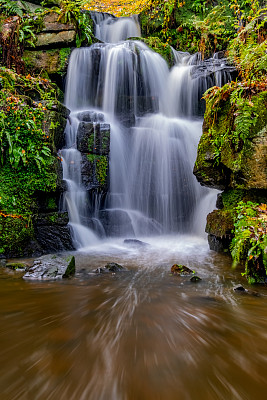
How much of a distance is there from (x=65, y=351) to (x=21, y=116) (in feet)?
17.2

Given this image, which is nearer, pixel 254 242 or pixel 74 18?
pixel 254 242

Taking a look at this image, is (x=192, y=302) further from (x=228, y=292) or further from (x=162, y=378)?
(x=162, y=378)

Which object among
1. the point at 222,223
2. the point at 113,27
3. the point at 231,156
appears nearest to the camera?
the point at 231,156

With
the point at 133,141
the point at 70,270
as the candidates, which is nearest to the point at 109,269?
the point at 70,270

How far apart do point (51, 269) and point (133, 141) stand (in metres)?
6.63

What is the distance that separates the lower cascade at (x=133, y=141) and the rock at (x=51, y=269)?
2139 mm

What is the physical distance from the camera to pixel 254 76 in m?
4.64

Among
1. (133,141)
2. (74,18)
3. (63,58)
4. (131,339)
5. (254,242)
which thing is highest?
(74,18)

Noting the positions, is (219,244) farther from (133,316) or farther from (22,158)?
(22,158)

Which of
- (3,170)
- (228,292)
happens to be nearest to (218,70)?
(3,170)

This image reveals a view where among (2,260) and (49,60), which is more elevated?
(49,60)

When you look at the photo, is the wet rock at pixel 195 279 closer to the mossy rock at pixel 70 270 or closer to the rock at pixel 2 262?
the mossy rock at pixel 70 270

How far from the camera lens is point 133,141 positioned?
920 centimetres

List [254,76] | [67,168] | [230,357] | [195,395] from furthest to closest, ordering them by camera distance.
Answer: [67,168]
[254,76]
[230,357]
[195,395]
